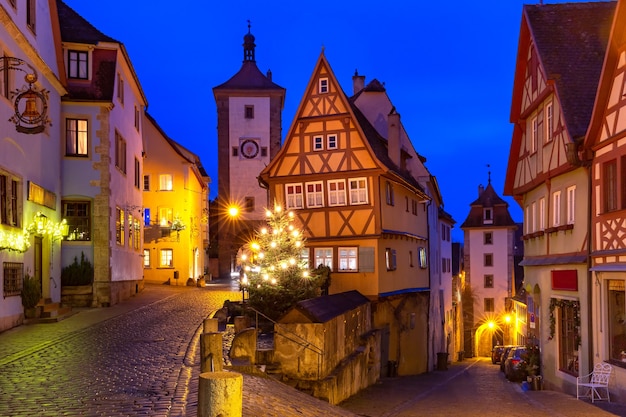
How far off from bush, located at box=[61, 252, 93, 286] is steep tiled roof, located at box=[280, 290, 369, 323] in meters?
9.60

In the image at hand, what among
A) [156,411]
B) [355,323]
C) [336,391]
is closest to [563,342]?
[355,323]

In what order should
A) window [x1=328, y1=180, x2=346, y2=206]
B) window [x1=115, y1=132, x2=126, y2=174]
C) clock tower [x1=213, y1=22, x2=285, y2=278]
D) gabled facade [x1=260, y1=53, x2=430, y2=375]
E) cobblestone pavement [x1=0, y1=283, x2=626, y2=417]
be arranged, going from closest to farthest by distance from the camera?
1. cobblestone pavement [x1=0, y1=283, x2=626, y2=417]
2. window [x1=115, y1=132, x2=126, y2=174]
3. gabled facade [x1=260, y1=53, x2=430, y2=375]
4. window [x1=328, y1=180, x2=346, y2=206]
5. clock tower [x1=213, y1=22, x2=285, y2=278]

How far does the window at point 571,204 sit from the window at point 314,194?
11.7 metres

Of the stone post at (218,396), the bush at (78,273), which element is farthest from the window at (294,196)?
the stone post at (218,396)

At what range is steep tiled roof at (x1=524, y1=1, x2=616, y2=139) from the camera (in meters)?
21.1

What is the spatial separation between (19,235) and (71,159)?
24.0 feet

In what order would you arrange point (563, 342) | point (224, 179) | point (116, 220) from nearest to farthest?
point (563, 342) < point (116, 220) < point (224, 179)

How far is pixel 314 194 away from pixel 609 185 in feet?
47.0

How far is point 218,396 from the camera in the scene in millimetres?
7234

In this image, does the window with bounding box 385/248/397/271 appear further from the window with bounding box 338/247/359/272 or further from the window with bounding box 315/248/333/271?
the window with bounding box 315/248/333/271

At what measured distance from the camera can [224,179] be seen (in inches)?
2408

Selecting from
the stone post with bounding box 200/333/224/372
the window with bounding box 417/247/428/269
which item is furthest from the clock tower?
the stone post with bounding box 200/333/224/372

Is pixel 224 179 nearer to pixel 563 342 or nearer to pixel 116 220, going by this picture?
pixel 116 220

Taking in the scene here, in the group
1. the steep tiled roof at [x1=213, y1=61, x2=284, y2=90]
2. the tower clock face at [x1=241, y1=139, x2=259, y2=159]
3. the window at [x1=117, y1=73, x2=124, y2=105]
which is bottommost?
the window at [x1=117, y1=73, x2=124, y2=105]
